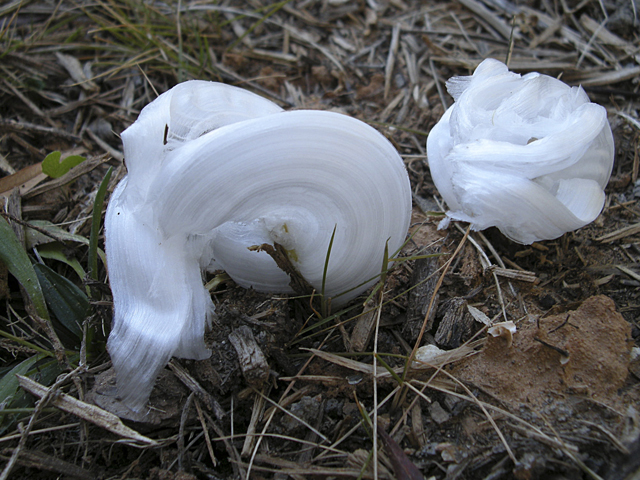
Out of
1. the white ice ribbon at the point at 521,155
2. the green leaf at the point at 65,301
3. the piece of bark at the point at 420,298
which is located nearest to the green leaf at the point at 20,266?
the green leaf at the point at 65,301

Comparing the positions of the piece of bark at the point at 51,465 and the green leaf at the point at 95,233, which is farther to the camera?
the green leaf at the point at 95,233

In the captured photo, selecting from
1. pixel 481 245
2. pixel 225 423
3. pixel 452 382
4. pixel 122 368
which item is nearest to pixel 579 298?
pixel 481 245

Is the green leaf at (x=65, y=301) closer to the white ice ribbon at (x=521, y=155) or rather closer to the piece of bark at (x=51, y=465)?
the piece of bark at (x=51, y=465)

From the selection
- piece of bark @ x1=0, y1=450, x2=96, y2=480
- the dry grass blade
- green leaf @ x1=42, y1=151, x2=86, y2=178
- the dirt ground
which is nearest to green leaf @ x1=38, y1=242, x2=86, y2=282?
the dirt ground

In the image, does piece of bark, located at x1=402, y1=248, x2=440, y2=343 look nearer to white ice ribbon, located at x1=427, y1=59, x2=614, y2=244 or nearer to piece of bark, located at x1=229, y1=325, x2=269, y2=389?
white ice ribbon, located at x1=427, y1=59, x2=614, y2=244

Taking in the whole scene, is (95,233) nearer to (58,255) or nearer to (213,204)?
(58,255)

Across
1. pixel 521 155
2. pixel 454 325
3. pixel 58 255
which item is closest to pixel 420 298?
pixel 454 325
